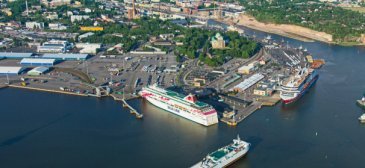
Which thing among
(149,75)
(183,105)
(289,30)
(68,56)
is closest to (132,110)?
(183,105)

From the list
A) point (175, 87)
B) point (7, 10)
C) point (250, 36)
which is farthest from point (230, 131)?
point (7, 10)

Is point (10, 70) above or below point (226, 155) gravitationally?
above

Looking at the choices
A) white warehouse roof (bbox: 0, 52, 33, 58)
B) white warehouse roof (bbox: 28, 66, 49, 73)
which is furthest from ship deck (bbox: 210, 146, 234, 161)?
white warehouse roof (bbox: 0, 52, 33, 58)

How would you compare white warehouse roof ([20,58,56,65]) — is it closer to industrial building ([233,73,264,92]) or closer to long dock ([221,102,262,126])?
industrial building ([233,73,264,92])

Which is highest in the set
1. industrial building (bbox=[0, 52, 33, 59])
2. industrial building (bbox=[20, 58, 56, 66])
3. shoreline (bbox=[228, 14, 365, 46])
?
shoreline (bbox=[228, 14, 365, 46])

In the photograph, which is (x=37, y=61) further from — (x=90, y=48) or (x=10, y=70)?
(x=90, y=48)
